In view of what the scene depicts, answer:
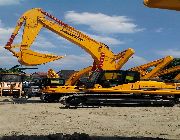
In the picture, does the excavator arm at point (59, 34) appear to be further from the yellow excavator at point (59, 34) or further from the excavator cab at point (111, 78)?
the excavator cab at point (111, 78)

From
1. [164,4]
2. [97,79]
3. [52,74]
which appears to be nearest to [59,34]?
[52,74]

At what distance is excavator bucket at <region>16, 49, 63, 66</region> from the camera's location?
24.6 m

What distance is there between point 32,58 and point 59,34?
260cm

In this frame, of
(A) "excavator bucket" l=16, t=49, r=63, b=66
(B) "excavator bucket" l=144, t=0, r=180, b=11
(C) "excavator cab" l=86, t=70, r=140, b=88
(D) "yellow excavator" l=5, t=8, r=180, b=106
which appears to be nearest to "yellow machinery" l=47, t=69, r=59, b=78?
(D) "yellow excavator" l=5, t=8, r=180, b=106

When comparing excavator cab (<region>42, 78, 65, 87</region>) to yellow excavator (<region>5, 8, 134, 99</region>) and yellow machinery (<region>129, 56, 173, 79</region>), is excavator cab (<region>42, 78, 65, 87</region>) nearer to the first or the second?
yellow excavator (<region>5, 8, 134, 99</region>)

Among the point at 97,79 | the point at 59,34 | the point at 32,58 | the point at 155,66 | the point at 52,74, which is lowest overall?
the point at 97,79

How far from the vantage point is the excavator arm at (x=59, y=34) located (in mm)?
24922

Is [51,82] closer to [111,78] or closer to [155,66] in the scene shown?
[111,78]

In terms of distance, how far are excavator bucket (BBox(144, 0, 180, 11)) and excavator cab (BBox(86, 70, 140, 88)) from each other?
50.0 ft

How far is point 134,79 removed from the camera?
70.3 ft

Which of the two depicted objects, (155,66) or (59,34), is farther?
(155,66)

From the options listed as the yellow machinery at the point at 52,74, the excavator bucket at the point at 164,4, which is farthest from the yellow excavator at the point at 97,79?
the excavator bucket at the point at 164,4

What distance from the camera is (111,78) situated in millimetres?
21297

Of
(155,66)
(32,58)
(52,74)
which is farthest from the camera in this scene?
(52,74)
